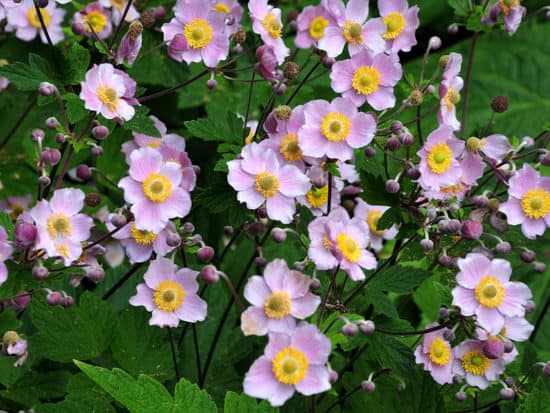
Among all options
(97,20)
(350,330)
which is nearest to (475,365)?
(350,330)

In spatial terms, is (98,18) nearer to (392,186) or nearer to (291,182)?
(291,182)

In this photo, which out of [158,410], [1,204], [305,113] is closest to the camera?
[158,410]

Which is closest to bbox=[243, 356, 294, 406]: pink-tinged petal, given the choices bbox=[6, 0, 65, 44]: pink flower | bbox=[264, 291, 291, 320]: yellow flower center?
bbox=[264, 291, 291, 320]: yellow flower center

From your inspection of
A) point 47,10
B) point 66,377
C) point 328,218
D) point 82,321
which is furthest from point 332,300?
point 47,10

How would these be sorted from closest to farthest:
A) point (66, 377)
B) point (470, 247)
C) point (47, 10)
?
1. point (470, 247)
2. point (66, 377)
3. point (47, 10)

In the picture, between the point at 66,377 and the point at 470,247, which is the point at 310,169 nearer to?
the point at 470,247

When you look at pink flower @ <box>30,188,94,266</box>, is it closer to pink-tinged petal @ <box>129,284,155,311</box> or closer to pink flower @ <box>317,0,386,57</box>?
pink-tinged petal @ <box>129,284,155,311</box>
